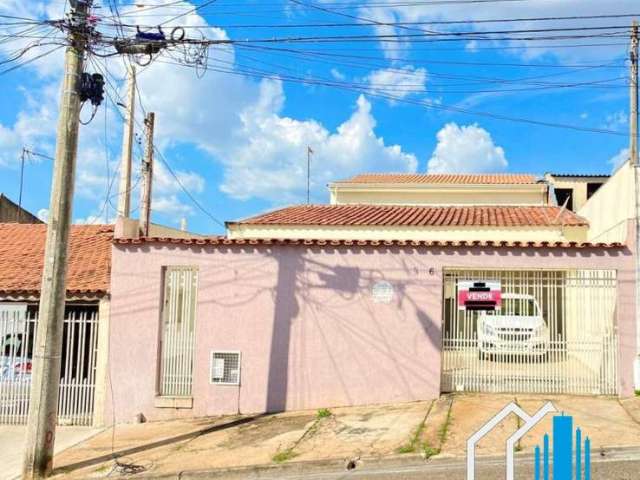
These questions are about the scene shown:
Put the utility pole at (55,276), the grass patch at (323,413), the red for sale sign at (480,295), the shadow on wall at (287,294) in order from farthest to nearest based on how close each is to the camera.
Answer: the shadow on wall at (287,294) → the red for sale sign at (480,295) → the grass patch at (323,413) → the utility pole at (55,276)

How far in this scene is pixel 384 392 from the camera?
30.2 ft

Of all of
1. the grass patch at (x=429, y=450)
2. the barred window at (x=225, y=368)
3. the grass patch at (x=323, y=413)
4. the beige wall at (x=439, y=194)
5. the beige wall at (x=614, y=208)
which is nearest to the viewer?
the grass patch at (x=429, y=450)

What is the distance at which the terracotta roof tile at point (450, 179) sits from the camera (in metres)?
19.4

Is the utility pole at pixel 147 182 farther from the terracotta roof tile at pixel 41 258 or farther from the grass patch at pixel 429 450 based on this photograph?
the grass patch at pixel 429 450

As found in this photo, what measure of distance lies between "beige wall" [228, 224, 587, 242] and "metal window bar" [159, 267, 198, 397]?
173 inches

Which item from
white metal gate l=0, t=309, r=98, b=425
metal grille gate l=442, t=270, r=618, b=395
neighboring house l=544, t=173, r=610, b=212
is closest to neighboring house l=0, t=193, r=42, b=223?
white metal gate l=0, t=309, r=98, b=425

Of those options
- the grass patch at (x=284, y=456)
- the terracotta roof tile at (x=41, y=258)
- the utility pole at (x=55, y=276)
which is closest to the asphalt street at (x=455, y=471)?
the grass patch at (x=284, y=456)

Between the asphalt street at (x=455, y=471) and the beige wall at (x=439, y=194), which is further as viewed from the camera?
the beige wall at (x=439, y=194)

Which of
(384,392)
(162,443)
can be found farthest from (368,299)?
(162,443)

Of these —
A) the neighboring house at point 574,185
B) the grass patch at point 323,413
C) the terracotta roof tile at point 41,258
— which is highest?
the neighboring house at point 574,185

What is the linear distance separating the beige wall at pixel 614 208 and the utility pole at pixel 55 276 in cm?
771

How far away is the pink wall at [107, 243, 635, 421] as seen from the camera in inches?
361

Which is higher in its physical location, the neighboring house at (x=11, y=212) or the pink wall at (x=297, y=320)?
the neighboring house at (x=11, y=212)

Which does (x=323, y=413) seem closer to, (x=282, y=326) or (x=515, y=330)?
(x=282, y=326)
